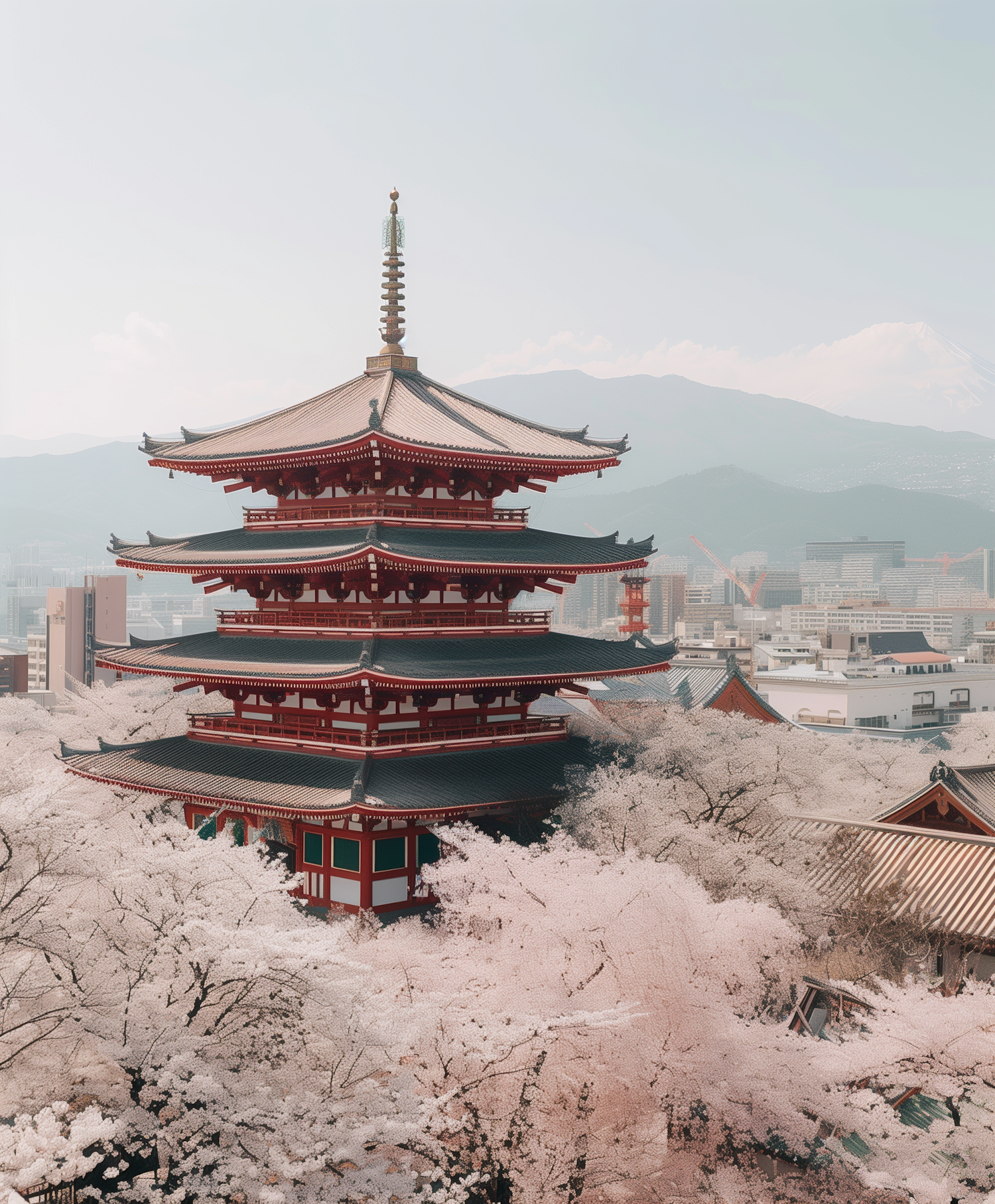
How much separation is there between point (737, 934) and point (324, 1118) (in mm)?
8055

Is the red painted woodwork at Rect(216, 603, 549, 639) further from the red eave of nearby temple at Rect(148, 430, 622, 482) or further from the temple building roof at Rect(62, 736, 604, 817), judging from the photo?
the red eave of nearby temple at Rect(148, 430, 622, 482)

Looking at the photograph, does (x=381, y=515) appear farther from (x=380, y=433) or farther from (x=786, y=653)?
(x=786, y=653)

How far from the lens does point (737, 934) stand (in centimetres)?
2050

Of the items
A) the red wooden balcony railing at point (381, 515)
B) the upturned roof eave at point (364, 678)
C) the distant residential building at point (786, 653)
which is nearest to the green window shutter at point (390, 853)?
the upturned roof eave at point (364, 678)

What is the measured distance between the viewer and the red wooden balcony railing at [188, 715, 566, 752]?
28031 millimetres

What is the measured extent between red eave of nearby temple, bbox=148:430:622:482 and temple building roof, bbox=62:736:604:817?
764 centimetres

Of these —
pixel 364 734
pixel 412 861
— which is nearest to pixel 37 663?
pixel 364 734

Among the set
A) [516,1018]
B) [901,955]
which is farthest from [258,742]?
[901,955]

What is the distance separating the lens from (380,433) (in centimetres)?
2736

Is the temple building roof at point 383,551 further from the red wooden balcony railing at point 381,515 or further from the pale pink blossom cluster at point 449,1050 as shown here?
the pale pink blossom cluster at point 449,1050

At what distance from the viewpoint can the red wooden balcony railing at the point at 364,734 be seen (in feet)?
92.0

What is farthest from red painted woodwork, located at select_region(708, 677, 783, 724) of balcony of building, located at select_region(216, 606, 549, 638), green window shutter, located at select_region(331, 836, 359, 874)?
green window shutter, located at select_region(331, 836, 359, 874)

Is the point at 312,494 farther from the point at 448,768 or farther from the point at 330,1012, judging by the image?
the point at 330,1012

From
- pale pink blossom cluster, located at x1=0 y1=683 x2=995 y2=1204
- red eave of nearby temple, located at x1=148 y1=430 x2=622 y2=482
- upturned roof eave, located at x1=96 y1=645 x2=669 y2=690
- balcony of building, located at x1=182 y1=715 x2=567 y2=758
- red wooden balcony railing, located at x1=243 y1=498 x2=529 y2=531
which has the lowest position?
pale pink blossom cluster, located at x1=0 y1=683 x2=995 y2=1204
